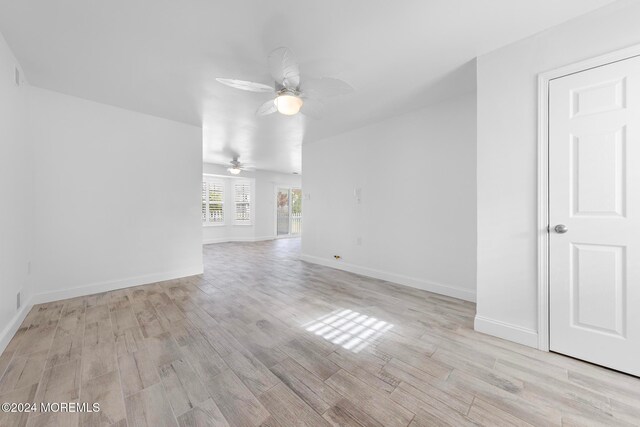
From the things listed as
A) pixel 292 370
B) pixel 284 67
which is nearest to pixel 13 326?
pixel 292 370

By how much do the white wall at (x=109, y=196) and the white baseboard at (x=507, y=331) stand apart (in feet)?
13.5

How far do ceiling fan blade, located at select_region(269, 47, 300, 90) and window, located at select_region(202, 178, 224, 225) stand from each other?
22.1 ft

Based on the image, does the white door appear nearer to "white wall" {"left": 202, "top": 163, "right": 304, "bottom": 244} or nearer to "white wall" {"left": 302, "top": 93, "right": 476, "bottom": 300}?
"white wall" {"left": 302, "top": 93, "right": 476, "bottom": 300}

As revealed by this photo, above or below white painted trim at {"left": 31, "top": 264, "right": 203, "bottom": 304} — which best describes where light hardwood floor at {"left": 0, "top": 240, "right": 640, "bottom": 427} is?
below

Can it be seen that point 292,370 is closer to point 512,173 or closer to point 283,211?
point 512,173

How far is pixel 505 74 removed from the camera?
2.10 metres

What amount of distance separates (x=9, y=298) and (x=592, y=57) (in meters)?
5.12

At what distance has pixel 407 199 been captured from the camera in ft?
11.8

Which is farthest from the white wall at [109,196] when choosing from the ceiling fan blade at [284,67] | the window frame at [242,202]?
the window frame at [242,202]

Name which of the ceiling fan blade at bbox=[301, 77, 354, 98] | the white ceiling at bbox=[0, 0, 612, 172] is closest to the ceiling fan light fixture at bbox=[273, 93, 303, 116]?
the ceiling fan blade at bbox=[301, 77, 354, 98]

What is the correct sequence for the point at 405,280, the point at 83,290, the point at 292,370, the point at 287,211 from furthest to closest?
the point at 287,211 → the point at 405,280 → the point at 83,290 → the point at 292,370

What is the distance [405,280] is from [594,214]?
7.33 feet

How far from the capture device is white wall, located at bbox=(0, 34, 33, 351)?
1.97 meters

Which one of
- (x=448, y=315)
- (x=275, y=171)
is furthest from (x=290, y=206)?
(x=448, y=315)
